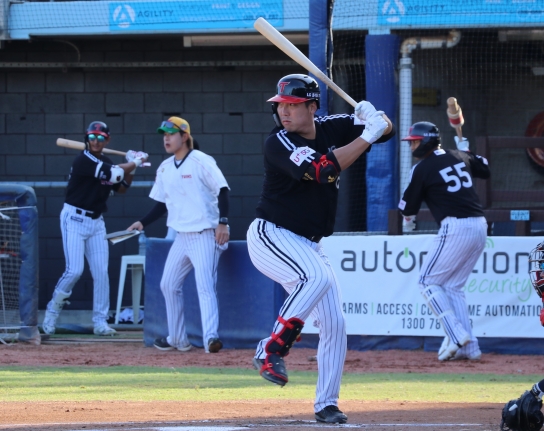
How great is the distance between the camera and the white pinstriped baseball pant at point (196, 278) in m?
8.88

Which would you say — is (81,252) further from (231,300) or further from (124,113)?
(124,113)

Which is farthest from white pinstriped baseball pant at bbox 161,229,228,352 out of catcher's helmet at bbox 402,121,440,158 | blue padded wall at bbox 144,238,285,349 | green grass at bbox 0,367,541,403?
catcher's helmet at bbox 402,121,440,158

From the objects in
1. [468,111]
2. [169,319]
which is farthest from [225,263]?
[468,111]

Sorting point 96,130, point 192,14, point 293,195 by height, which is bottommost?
point 293,195

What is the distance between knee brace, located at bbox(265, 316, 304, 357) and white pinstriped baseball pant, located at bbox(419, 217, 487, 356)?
396 cm

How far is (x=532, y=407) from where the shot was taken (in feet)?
14.5

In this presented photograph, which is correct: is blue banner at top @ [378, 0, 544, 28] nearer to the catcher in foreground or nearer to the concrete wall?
the concrete wall

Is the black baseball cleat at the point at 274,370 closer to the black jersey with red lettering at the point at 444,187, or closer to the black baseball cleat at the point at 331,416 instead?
the black baseball cleat at the point at 331,416

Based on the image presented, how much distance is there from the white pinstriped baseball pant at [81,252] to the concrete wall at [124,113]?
2375 mm

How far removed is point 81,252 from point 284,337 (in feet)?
20.1

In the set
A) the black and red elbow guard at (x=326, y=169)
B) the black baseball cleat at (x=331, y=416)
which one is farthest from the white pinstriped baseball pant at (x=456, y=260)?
the black and red elbow guard at (x=326, y=169)

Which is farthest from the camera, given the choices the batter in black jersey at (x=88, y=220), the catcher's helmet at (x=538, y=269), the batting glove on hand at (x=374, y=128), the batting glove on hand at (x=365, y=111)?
the batter in black jersey at (x=88, y=220)

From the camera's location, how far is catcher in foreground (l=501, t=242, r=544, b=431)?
441 cm

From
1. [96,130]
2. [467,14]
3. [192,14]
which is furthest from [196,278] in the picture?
[467,14]
